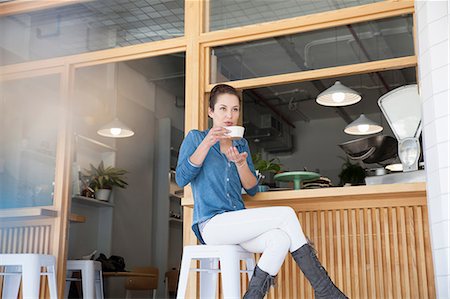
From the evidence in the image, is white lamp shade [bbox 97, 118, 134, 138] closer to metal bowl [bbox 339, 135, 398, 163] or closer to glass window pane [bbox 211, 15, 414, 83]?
glass window pane [bbox 211, 15, 414, 83]

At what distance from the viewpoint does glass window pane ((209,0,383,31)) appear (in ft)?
10.3

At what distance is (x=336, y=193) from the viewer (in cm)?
263

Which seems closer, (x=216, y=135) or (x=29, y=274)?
(x=216, y=135)

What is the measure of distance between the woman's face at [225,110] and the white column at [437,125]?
0.78 meters

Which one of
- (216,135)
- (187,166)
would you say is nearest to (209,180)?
(187,166)

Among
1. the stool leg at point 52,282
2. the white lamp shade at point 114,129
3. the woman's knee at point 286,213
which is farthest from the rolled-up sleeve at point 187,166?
the white lamp shade at point 114,129

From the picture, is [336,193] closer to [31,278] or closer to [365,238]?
[365,238]

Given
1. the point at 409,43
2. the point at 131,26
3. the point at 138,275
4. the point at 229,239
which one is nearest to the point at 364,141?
the point at 409,43

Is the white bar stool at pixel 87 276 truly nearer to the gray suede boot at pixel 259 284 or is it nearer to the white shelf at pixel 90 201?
the white shelf at pixel 90 201

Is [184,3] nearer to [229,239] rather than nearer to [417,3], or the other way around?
[417,3]

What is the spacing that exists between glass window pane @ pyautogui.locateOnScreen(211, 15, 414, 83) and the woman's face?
72 centimetres

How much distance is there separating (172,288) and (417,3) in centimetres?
515

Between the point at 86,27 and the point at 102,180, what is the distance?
2.68 meters

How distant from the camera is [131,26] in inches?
142
